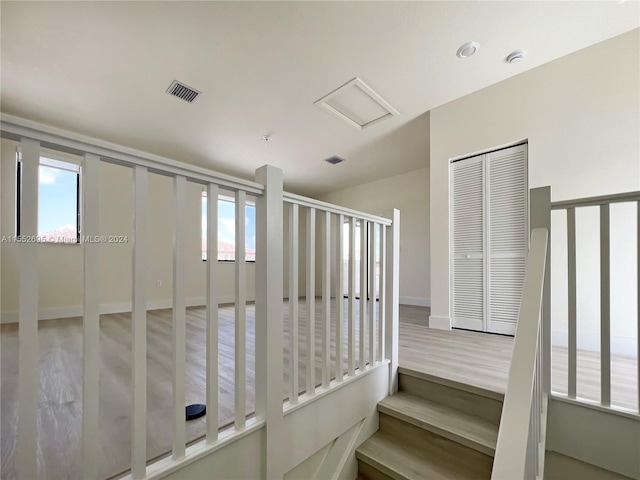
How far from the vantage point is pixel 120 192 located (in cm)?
424

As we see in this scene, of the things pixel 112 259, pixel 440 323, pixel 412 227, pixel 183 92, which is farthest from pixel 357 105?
pixel 112 259

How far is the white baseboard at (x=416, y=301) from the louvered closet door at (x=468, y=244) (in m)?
1.92

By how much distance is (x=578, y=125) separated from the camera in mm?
2404

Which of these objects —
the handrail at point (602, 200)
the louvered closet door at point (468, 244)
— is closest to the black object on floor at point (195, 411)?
the handrail at point (602, 200)

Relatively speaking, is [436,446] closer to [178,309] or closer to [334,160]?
[178,309]

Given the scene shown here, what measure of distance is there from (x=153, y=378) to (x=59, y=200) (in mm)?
3664

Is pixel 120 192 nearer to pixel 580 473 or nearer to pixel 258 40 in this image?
pixel 258 40

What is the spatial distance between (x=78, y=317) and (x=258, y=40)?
14.9ft

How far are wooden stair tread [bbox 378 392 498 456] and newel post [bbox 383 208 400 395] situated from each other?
16 centimetres

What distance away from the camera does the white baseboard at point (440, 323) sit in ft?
9.99

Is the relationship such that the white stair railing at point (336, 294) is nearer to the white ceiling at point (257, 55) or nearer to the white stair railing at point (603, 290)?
the white stair railing at point (603, 290)

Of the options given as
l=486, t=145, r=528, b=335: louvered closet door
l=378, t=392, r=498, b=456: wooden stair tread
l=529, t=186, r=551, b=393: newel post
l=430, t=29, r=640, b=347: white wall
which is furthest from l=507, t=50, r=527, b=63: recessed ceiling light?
l=378, t=392, r=498, b=456: wooden stair tread

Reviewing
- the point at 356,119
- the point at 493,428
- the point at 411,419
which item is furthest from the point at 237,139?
the point at 493,428

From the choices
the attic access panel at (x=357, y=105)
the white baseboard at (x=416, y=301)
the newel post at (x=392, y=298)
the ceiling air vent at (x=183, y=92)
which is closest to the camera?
the newel post at (x=392, y=298)
